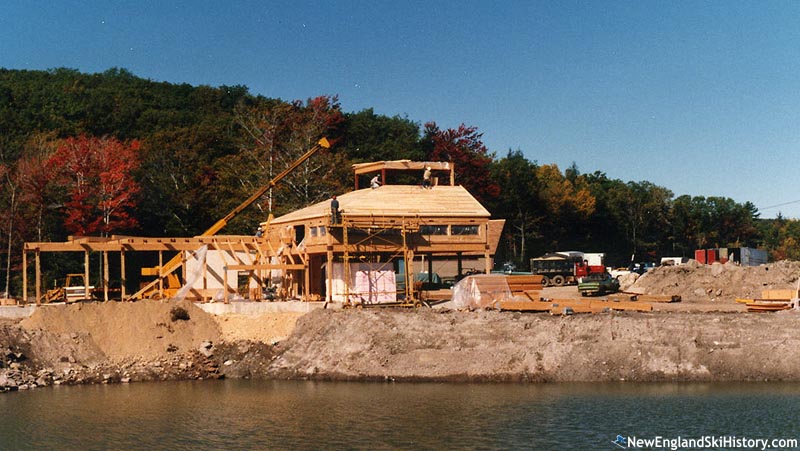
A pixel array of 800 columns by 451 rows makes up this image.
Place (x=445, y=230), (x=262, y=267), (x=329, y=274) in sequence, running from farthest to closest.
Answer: (x=445, y=230), (x=329, y=274), (x=262, y=267)

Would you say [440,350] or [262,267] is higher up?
[262,267]

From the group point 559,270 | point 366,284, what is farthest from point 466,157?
point 366,284

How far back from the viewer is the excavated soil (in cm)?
3341

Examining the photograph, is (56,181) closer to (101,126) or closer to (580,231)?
(101,126)

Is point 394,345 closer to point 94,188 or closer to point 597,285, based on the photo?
point 597,285

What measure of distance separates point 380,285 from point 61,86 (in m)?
57.4

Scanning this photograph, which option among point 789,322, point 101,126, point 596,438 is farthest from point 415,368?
point 101,126

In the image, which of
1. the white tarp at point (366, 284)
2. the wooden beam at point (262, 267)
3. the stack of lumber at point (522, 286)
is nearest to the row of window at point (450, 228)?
the white tarp at point (366, 284)

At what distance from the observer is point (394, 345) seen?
35.9 m

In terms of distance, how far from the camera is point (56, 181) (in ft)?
189

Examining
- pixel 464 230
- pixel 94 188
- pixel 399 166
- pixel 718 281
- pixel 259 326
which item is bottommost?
pixel 259 326

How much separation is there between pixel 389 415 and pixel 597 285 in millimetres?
23821

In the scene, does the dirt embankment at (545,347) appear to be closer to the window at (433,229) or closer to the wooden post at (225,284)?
the wooden post at (225,284)

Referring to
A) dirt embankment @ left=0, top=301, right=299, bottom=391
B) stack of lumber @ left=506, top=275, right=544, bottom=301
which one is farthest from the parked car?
dirt embankment @ left=0, top=301, right=299, bottom=391
